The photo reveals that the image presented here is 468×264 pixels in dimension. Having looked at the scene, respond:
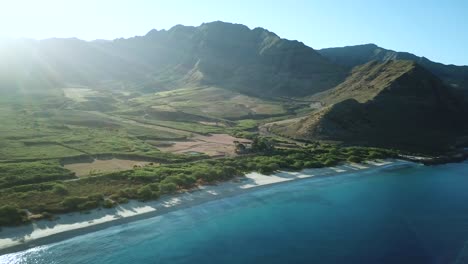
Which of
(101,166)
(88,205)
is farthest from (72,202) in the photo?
(101,166)

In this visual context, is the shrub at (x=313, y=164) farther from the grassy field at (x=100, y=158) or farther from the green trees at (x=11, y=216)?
the green trees at (x=11, y=216)

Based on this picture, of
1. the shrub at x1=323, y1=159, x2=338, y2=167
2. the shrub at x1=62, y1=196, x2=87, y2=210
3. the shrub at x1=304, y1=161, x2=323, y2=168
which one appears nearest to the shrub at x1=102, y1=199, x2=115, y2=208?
the shrub at x1=62, y1=196, x2=87, y2=210

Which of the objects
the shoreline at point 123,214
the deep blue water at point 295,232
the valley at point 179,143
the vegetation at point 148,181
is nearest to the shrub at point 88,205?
the vegetation at point 148,181

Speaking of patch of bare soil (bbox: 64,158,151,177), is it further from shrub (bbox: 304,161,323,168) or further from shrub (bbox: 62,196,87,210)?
shrub (bbox: 304,161,323,168)

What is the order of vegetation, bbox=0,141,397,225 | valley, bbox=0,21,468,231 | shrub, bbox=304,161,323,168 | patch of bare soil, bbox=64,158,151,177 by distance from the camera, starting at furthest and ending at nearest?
shrub, bbox=304,161,323,168 → patch of bare soil, bbox=64,158,151,177 → valley, bbox=0,21,468,231 → vegetation, bbox=0,141,397,225

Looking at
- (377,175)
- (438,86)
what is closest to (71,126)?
(377,175)

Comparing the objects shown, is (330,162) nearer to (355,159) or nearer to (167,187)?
(355,159)

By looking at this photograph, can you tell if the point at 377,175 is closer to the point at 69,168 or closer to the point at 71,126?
the point at 69,168
